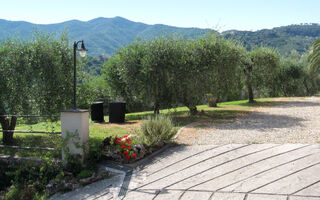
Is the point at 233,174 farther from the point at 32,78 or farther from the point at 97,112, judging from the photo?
the point at 97,112

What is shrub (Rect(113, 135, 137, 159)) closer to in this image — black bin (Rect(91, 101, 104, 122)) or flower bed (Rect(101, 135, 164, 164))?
flower bed (Rect(101, 135, 164, 164))

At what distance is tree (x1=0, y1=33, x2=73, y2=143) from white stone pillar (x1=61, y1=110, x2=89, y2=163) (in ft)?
8.77

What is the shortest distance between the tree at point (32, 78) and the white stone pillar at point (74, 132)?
2.67 m

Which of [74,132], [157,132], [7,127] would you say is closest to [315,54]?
[157,132]

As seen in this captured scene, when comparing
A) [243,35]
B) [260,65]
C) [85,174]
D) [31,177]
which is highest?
[243,35]

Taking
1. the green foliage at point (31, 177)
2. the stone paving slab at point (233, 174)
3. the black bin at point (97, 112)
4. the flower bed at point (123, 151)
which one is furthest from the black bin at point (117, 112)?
the stone paving slab at point (233, 174)

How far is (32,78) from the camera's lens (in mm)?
8422

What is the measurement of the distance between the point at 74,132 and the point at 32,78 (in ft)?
10.5

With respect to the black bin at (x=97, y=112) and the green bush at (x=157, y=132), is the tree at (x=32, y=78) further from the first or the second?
the black bin at (x=97, y=112)

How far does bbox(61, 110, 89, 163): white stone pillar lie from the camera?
20.5ft

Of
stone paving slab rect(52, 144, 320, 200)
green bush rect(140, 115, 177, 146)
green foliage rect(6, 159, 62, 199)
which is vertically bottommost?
green foliage rect(6, 159, 62, 199)

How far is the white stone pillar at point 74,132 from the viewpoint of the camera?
6.25 metres

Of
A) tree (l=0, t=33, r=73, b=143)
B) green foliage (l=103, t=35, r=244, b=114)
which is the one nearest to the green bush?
tree (l=0, t=33, r=73, b=143)

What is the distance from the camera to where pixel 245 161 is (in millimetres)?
5613
